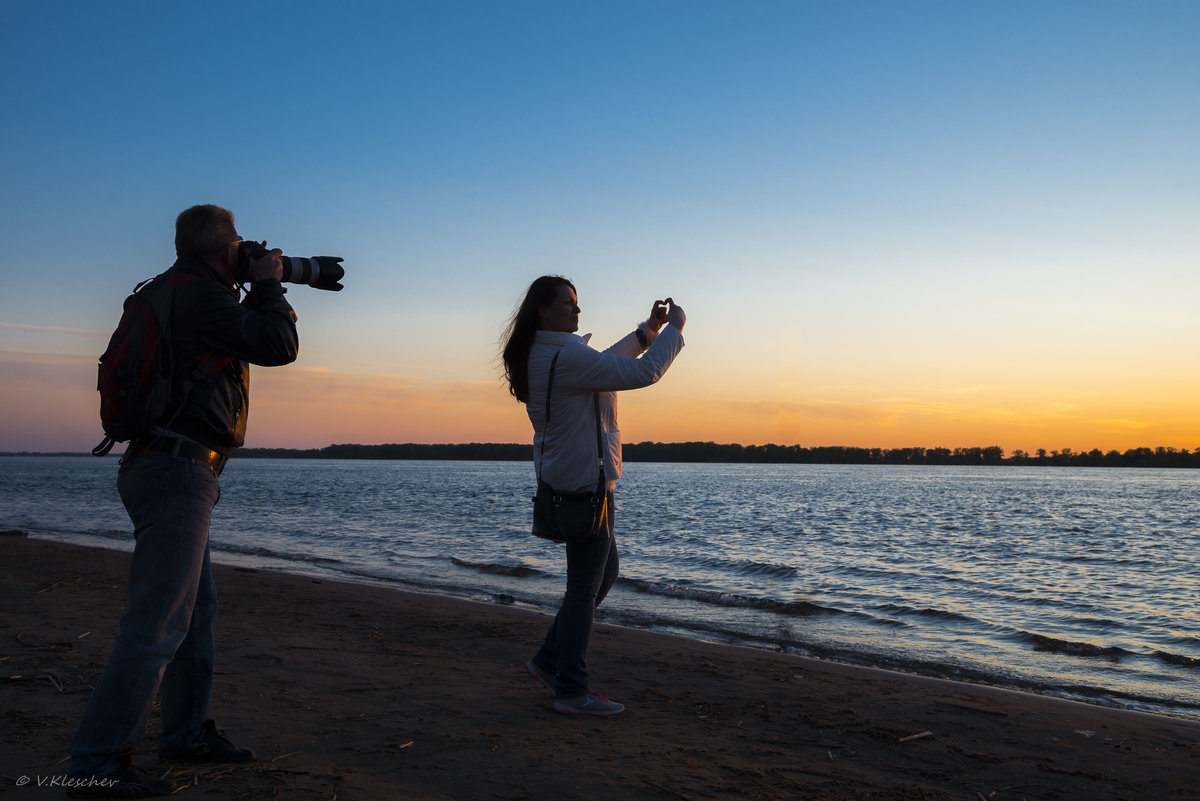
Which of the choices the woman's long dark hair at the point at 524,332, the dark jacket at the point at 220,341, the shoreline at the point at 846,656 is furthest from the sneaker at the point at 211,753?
the shoreline at the point at 846,656

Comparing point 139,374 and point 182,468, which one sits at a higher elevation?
point 139,374

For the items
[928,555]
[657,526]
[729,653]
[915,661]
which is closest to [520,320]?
[729,653]

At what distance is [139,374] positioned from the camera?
244 cm

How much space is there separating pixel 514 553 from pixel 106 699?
40.6 ft

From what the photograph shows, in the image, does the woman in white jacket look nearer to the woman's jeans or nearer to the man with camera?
the woman's jeans

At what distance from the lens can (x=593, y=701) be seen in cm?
384

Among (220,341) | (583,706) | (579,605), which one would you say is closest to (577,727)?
(583,706)

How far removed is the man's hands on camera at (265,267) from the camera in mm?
2733

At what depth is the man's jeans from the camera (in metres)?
2.42

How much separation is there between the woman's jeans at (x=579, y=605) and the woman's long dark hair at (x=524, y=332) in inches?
27.5

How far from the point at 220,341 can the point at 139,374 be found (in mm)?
252

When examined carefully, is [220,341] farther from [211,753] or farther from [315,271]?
[211,753]

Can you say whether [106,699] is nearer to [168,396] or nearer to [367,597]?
[168,396]

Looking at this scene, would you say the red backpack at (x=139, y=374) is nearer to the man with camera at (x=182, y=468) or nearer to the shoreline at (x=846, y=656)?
the man with camera at (x=182, y=468)
